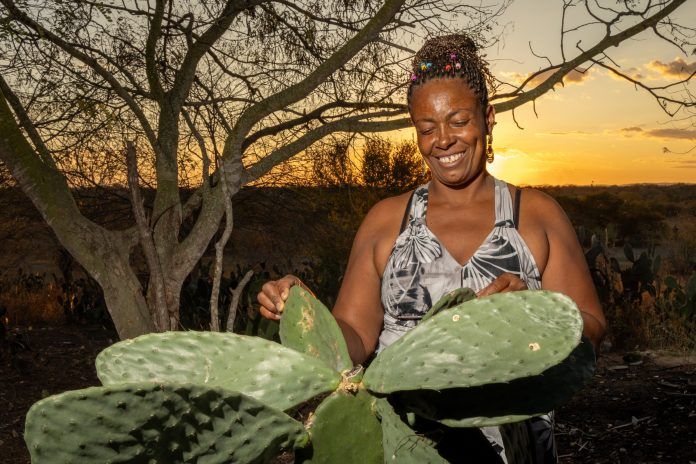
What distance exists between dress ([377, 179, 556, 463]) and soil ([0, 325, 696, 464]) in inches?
145

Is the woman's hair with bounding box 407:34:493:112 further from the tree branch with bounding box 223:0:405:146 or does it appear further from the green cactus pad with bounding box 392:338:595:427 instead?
the tree branch with bounding box 223:0:405:146

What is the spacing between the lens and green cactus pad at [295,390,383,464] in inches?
37.9

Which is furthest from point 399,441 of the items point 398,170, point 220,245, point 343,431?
point 398,170

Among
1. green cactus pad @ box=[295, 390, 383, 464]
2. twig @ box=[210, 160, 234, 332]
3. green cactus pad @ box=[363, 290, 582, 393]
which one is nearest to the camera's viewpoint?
green cactus pad @ box=[363, 290, 582, 393]

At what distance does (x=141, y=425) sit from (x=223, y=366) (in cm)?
24

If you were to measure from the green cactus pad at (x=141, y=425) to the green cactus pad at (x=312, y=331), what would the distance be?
0.94ft

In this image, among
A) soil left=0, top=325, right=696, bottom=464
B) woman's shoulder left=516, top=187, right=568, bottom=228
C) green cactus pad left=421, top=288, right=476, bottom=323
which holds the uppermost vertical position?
woman's shoulder left=516, top=187, right=568, bottom=228

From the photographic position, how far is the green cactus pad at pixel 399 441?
0.97m

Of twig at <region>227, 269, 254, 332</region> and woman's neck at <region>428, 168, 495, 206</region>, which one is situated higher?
woman's neck at <region>428, 168, 495, 206</region>

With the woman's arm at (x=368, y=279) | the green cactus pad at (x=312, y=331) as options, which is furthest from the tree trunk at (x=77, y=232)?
the green cactus pad at (x=312, y=331)

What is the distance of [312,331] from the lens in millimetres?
1172

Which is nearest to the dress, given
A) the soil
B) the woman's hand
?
the woman's hand

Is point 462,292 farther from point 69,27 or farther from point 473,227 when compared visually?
point 69,27

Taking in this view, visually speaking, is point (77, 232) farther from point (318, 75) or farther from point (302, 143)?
point (318, 75)
